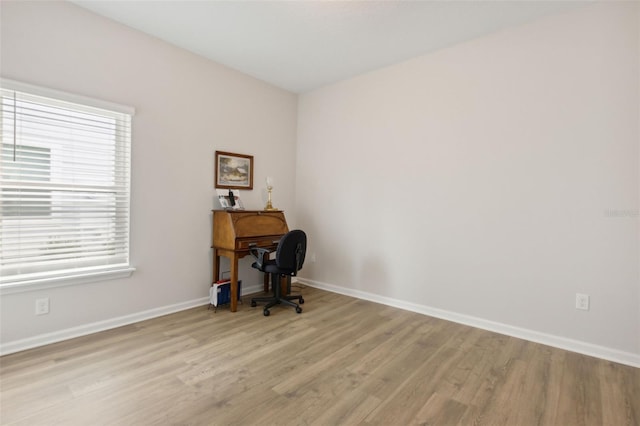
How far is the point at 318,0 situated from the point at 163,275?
2.94 metres

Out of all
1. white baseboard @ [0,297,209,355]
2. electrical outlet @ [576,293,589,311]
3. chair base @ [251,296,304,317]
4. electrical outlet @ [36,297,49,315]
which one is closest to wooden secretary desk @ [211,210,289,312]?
chair base @ [251,296,304,317]

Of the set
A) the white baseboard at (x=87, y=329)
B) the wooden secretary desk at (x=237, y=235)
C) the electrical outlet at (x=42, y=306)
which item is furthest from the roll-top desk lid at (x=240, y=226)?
the electrical outlet at (x=42, y=306)

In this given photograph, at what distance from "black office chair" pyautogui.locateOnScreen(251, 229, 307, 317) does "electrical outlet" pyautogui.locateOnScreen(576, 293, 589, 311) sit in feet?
8.15

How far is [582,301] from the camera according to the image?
2611mm

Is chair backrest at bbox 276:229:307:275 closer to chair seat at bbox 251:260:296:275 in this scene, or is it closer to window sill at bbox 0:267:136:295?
chair seat at bbox 251:260:296:275

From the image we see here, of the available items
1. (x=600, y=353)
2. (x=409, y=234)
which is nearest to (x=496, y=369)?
(x=600, y=353)

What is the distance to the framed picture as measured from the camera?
3738 mm

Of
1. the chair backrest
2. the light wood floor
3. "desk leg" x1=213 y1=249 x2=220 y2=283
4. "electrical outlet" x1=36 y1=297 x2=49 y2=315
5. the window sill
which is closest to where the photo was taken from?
the light wood floor

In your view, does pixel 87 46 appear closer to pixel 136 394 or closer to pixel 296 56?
pixel 296 56

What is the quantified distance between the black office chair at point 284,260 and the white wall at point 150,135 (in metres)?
0.68

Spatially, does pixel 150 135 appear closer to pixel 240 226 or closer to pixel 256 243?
pixel 240 226

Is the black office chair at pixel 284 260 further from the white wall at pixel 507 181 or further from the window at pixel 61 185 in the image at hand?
the window at pixel 61 185

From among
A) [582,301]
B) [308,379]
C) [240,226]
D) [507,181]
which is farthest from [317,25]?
[582,301]

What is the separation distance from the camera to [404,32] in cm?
298
